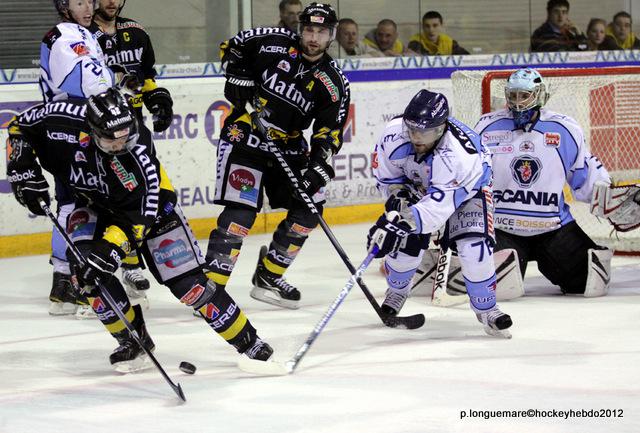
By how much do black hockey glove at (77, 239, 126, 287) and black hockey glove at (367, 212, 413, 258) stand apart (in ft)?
3.16

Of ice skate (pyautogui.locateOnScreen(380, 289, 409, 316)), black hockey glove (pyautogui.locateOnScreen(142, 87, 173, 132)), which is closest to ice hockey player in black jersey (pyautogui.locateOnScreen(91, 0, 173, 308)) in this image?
black hockey glove (pyautogui.locateOnScreen(142, 87, 173, 132))

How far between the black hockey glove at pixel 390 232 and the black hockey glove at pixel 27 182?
115 centimetres

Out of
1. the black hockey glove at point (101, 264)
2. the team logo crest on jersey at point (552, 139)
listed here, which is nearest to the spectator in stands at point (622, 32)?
the team logo crest on jersey at point (552, 139)

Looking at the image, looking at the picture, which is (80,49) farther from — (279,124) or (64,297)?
(64,297)

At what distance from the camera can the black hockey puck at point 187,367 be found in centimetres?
411

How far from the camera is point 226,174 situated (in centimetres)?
523

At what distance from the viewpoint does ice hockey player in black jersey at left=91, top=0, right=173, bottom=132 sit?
221 inches

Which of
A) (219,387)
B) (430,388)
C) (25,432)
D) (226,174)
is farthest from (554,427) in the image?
(226,174)

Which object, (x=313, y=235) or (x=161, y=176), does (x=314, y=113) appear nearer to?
(x=161, y=176)

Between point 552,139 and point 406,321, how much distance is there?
1226 mm

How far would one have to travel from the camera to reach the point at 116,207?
4012 millimetres

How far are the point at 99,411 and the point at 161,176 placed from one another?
87 cm

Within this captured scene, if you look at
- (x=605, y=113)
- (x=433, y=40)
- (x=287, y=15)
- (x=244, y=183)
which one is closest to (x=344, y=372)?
(x=244, y=183)

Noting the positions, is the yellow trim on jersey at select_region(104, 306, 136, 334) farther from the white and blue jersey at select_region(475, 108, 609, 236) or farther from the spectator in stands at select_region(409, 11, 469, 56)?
the spectator in stands at select_region(409, 11, 469, 56)
